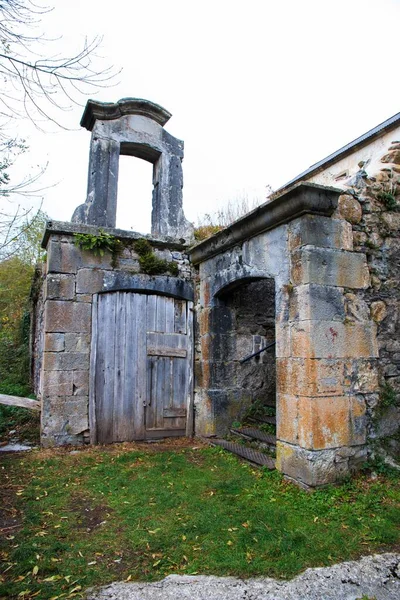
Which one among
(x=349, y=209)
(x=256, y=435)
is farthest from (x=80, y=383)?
(x=349, y=209)

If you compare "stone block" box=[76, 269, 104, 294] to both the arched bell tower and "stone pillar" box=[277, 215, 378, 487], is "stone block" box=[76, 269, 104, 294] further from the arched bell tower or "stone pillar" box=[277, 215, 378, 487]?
"stone pillar" box=[277, 215, 378, 487]

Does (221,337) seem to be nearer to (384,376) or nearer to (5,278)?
(384,376)

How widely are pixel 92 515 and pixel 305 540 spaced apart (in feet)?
5.67

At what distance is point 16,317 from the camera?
1175cm

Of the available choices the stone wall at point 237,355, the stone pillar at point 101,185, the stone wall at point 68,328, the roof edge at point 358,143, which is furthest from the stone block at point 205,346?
the roof edge at point 358,143

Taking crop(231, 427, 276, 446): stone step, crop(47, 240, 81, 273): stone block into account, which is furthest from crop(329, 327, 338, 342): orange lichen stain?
crop(47, 240, 81, 273): stone block

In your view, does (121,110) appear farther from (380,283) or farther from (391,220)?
(380,283)

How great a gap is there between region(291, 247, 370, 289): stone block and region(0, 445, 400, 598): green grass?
6.31 ft

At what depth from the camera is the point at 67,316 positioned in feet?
17.9

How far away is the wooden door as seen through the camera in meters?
5.56

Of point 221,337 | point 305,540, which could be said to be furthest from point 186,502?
point 221,337

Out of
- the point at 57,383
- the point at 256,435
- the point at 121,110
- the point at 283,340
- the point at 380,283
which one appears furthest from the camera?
the point at 121,110

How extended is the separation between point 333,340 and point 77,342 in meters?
3.41

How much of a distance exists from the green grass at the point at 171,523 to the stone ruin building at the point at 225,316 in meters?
0.43
